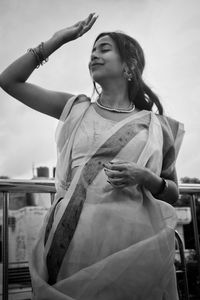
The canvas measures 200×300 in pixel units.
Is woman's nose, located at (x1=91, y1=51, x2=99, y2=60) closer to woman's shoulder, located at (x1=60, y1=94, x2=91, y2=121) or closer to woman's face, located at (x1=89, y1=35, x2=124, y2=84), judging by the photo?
woman's face, located at (x1=89, y1=35, x2=124, y2=84)

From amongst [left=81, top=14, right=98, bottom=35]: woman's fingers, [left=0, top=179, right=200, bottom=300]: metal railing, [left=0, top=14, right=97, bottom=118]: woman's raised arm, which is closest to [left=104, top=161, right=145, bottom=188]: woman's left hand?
[left=0, top=14, right=97, bottom=118]: woman's raised arm

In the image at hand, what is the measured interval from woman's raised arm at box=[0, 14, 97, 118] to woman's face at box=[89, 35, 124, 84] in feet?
0.37

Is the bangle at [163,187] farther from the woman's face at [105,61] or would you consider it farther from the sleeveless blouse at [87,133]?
the woman's face at [105,61]

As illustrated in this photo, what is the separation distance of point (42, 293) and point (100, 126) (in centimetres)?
77

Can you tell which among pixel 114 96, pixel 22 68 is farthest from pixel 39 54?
pixel 114 96

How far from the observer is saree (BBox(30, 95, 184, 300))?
1.23 metres

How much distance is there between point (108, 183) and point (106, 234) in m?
0.23

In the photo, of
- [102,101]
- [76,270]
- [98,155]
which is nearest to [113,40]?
[102,101]

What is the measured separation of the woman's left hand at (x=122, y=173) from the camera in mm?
1374

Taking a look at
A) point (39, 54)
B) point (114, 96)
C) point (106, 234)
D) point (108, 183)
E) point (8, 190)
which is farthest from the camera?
point (8, 190)

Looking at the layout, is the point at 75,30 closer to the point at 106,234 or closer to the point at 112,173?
the point at 112,173

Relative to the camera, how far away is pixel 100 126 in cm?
163

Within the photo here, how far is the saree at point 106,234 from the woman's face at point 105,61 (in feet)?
0.90

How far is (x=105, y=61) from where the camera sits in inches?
67.7
